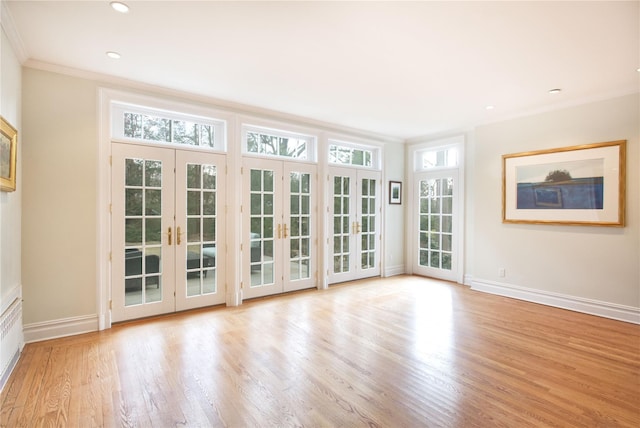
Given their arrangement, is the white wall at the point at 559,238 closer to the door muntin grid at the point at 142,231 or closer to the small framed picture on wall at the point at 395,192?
the small framed picture on wall at the point at 395,192

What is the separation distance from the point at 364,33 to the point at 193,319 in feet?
11.4

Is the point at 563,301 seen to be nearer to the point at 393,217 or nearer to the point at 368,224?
the point at 393,217

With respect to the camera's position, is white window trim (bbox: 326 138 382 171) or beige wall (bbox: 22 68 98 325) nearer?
beige wall (bbox: 22 68 98 325)

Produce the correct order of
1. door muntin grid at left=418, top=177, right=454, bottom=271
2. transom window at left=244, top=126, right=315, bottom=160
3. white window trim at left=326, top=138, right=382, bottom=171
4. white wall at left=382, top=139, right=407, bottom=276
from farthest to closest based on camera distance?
white wall at left=382, top=139, right=407, bottom=276 < door muntin grid at left=418, top=177, right=454, bottom=271 < white window trim at left=326, top=138, right=382, bottom=171 < transom window at left=244, top=126, right=315, bottom=160

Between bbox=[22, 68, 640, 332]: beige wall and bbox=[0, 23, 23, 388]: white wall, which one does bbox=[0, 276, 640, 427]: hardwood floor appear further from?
bbox=[22, 68, 640, 332]: beige wall

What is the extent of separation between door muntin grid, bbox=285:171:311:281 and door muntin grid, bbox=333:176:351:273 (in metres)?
0.55

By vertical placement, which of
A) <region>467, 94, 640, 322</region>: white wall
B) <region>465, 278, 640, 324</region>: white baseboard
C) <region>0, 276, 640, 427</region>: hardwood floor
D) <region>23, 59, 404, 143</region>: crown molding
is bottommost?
<region>0, 276, 640, 427</region>: hardwood floor

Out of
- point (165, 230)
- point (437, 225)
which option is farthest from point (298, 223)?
point (437, 225)

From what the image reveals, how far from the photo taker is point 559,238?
4.32 m

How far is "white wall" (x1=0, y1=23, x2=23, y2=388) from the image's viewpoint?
8.19 feet

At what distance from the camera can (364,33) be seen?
8.54ft

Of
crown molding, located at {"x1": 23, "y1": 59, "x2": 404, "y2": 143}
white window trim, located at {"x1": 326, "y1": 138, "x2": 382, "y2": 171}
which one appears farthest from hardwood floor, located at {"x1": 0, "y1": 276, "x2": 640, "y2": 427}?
white window trim, located at {"x1": 326, "y1": 138, "x2": 382, "y2": 171}

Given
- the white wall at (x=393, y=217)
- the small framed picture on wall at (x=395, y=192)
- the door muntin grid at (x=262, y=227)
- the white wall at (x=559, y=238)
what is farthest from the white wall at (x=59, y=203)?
the white wall at (x=559, y=238)

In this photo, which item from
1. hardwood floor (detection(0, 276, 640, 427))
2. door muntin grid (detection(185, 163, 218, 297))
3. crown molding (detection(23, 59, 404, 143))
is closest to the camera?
hardwood floor (detection(0, 276, 640, 427))
